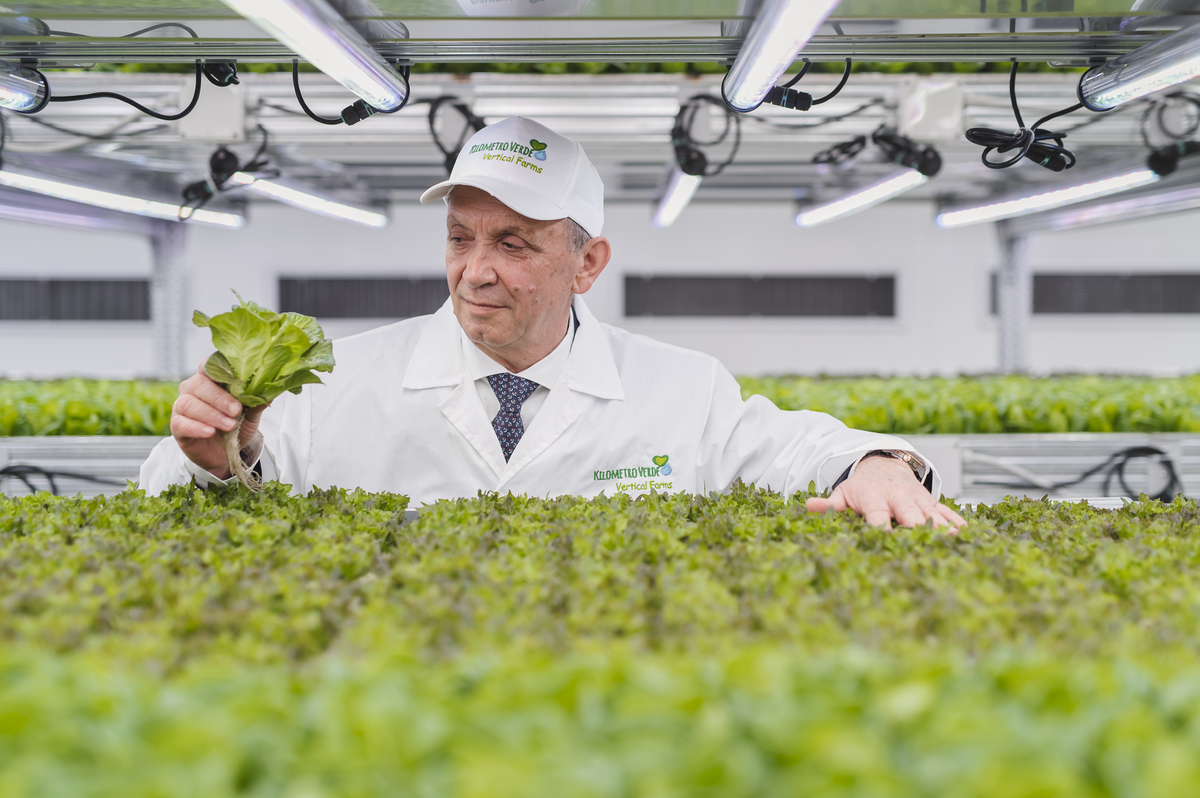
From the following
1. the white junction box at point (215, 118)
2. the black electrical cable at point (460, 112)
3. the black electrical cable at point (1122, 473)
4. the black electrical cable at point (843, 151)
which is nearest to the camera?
the white junction box at point (215, 118)

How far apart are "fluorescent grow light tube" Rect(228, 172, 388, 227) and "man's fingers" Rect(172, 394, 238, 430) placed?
270 cm

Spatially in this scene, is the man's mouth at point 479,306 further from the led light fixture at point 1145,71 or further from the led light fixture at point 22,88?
the led light fixture at point 1145,71

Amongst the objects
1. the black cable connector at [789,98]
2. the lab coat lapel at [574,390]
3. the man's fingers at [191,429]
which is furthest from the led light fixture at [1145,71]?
the man's fingers at [191,429]

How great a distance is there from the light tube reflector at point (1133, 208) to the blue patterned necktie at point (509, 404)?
14.4ft

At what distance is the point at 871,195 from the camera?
473cm

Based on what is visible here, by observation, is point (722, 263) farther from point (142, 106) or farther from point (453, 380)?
point (142, 106)

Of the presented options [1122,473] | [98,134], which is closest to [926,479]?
[1122,473]

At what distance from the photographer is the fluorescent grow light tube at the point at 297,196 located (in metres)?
4.11

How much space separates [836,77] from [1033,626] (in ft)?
9.31

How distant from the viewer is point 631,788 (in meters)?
0.65

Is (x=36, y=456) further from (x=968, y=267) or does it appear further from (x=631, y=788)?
(x=968, y=267)

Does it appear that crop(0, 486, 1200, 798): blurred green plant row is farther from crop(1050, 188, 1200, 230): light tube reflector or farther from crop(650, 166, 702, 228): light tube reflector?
crop(1050, 188, 1200, 230): light tube reflector

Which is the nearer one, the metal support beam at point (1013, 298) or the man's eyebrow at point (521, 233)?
the man's eyebrow at point (521, 233)

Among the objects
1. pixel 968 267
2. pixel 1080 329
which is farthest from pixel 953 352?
pixel 1080 329
